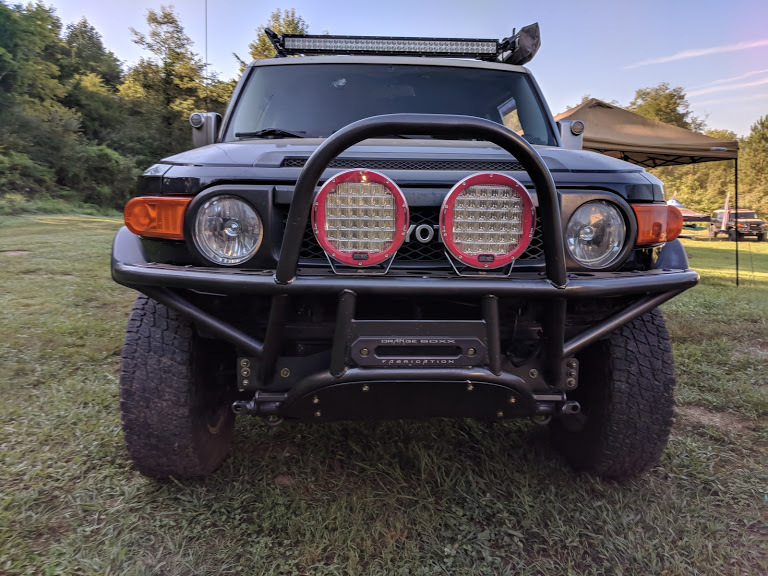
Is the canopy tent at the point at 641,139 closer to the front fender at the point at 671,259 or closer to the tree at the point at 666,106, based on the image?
the front fender at the point at 671,259

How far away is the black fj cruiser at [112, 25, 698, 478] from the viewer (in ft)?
5.08

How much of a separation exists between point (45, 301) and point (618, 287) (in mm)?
5312

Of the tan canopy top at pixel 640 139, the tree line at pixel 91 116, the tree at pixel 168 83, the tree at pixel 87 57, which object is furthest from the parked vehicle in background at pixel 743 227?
the tree at pixel 87 57

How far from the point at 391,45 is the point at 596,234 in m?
2.12

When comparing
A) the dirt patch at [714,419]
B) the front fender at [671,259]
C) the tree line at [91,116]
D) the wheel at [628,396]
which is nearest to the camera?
the front fender at [671,259]

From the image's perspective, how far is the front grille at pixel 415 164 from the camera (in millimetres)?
1735

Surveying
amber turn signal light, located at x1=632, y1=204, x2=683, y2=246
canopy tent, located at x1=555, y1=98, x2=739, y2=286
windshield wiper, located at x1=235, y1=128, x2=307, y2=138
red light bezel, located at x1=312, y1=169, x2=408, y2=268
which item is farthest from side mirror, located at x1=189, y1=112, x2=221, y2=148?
canopy tent, located at x1=555, y1=98, x2=739, y2=286

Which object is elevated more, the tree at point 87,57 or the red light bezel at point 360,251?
the tree at point 87,57

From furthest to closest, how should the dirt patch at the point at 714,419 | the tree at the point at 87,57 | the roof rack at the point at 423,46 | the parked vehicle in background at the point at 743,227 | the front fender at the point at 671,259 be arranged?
the tree at the point at 87,57
the parked vehicle in background at the point at 743,227
the roof rack at the point at 423,46
the dirt patch at the point at 714,419
the front fender at the point at 671,259

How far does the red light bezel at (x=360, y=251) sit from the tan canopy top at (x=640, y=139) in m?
8.16

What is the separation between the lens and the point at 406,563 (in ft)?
5.76

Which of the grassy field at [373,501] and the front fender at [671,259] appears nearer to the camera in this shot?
the grassy field at [373,501]

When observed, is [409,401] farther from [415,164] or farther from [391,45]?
[391,45]

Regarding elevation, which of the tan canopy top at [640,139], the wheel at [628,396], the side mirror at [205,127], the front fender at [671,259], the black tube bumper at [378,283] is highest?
the tan canopy top at [640,139]
